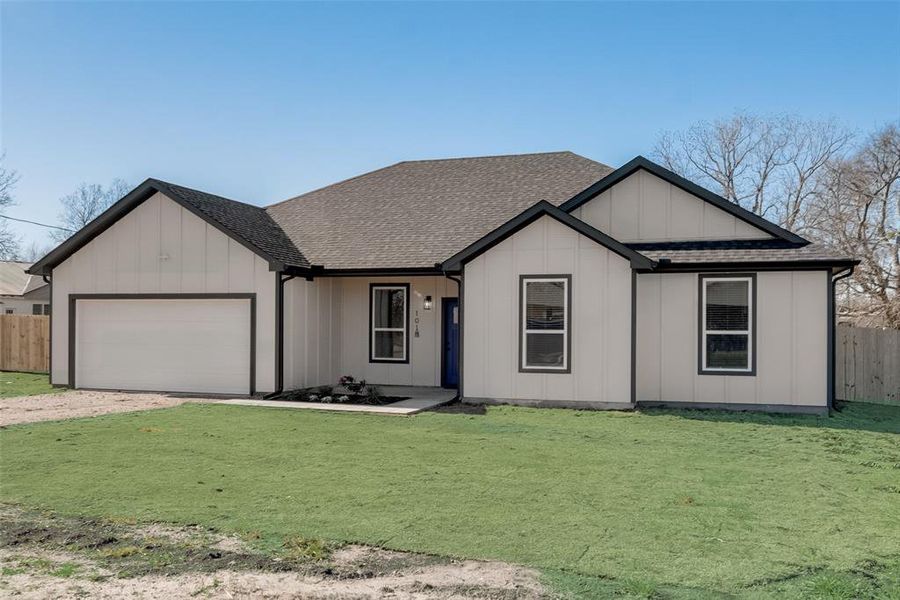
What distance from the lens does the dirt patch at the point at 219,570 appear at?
171 inches

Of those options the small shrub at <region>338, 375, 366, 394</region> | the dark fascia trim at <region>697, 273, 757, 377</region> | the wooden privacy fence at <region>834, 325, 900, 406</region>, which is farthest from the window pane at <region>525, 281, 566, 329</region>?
the wooden privacy fence at <region>834, 325, 900, 406</region>

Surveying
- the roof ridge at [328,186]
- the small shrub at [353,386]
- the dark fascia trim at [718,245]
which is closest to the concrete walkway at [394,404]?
the small shrub at [353,386]

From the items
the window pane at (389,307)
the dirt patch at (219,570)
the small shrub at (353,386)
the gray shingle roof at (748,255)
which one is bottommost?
the dirt patch at (219,570)

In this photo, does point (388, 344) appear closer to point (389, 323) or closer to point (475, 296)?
point (389, 323)

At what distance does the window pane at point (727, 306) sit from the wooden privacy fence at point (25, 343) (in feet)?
57.2

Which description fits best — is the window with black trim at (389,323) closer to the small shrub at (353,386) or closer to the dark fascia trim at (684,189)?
the small shrub at (353,386)

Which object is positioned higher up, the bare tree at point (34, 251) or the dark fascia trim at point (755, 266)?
the bare tree at point (34, 251)

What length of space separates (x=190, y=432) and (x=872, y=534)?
8.43 metres

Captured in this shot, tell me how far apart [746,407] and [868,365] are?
4.10 metres

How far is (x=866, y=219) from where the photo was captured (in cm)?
2741

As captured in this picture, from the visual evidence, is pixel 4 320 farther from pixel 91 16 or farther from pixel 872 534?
pixel 872 534

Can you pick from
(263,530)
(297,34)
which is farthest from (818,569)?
(297,34)

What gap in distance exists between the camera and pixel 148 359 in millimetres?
15477

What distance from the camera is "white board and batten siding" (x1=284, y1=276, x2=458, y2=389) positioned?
1544cm
